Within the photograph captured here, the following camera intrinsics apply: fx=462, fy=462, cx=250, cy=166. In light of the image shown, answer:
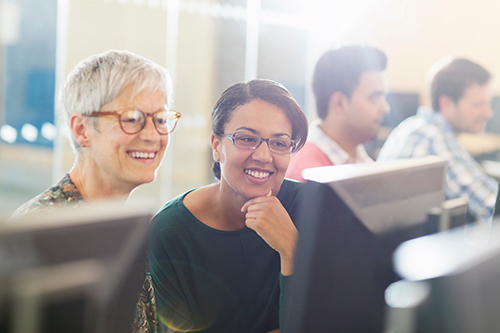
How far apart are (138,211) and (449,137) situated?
6.47 ft

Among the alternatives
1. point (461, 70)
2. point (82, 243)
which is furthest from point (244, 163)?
point (461, 70)

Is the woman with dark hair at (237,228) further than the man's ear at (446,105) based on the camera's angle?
No

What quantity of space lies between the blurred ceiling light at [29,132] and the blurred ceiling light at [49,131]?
6cm

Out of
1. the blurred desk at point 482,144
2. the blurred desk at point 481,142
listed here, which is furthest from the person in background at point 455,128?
the blurred desk at point 481,142

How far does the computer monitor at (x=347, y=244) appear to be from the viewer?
0.74 m

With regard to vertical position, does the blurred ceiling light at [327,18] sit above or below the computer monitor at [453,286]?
above

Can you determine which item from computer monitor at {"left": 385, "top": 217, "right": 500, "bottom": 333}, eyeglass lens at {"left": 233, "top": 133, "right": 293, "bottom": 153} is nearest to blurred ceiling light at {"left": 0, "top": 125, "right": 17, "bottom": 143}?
eyeglass lens at {"left": 233, "top": 133, "right": 293, "bottom": 153}

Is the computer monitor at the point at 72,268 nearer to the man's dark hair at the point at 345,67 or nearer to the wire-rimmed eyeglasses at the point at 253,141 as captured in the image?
the wire-rimmed eyeglasses at the point at 253,141

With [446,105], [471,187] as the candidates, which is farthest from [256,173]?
[446,105]

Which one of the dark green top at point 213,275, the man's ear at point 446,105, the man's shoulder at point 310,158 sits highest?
the man's ear at point 446,105

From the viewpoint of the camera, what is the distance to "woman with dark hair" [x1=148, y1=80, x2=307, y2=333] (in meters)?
1.01

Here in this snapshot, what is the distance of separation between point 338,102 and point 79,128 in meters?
1.01

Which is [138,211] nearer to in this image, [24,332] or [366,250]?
→ [24,332]

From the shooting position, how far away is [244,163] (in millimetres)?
1025
